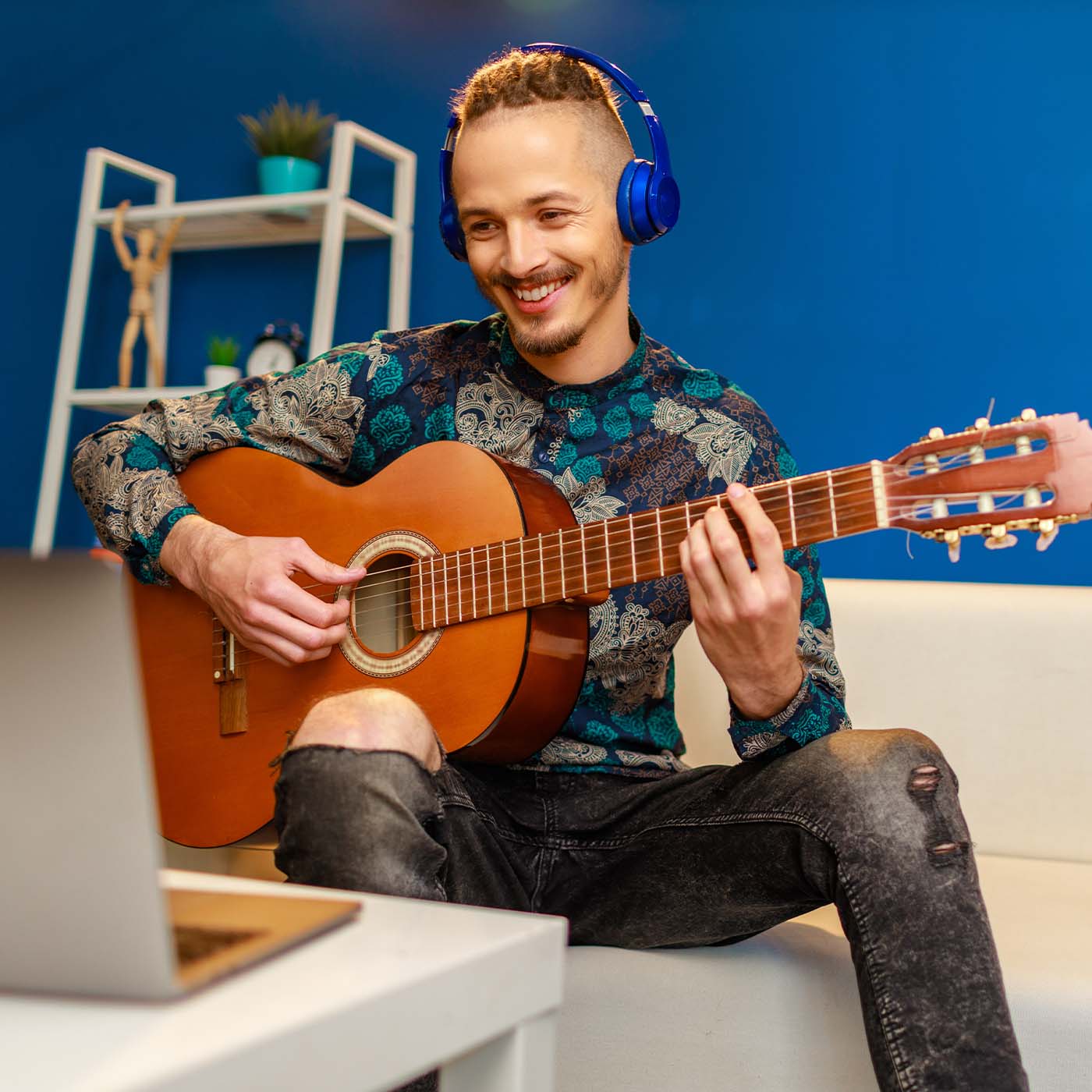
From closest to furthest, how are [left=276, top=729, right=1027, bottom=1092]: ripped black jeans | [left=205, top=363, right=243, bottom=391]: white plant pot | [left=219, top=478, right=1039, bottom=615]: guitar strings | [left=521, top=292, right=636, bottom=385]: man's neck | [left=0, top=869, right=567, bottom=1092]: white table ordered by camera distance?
1. [left=0, top=869, right=567, bottom=1092]: white table
2. [left=276, top=729, right=1027, bottom=1092]: ripped black jeans
3. [left=219, top=478, right=1039, bottom=615]: guitar strings
4. [left=521, top=292, right=636, bottom=385]: man's neck
5. [left=205, top=363, right=243, bottom=391]: white plant pot

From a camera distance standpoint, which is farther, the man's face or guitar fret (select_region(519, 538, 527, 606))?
the man's face

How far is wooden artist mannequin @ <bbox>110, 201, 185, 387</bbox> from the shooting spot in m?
3.06

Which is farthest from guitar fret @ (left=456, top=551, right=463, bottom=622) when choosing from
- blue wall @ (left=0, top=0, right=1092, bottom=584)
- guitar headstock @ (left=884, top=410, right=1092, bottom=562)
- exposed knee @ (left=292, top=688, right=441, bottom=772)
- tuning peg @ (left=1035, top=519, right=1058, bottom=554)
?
blue wall @ (left=0, top=0, right=1092, bottom=584)

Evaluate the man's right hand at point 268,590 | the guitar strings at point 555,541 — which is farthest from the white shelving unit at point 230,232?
the guitar strings at point 555,541

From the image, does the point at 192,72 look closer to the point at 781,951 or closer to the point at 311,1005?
the point at 781,951

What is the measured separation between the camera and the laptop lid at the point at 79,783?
0.48 m

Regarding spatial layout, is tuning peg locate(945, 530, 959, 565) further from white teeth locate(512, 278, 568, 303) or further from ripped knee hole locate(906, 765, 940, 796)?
white teeth locate(512, 278, 568, 303)

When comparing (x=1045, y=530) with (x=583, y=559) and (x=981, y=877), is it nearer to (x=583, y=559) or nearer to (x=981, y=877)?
(x=583, y=559)

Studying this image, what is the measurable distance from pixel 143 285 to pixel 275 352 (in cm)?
44

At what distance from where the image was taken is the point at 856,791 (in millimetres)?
1029

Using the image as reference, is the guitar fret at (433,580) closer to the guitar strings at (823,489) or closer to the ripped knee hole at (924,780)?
the guitar strings at (823,489)

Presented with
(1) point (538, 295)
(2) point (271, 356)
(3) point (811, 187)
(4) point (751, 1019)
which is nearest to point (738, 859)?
(4) point (751, 1019)

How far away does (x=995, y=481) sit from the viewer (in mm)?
984

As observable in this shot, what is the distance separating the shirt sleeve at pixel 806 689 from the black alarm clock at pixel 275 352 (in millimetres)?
1690
